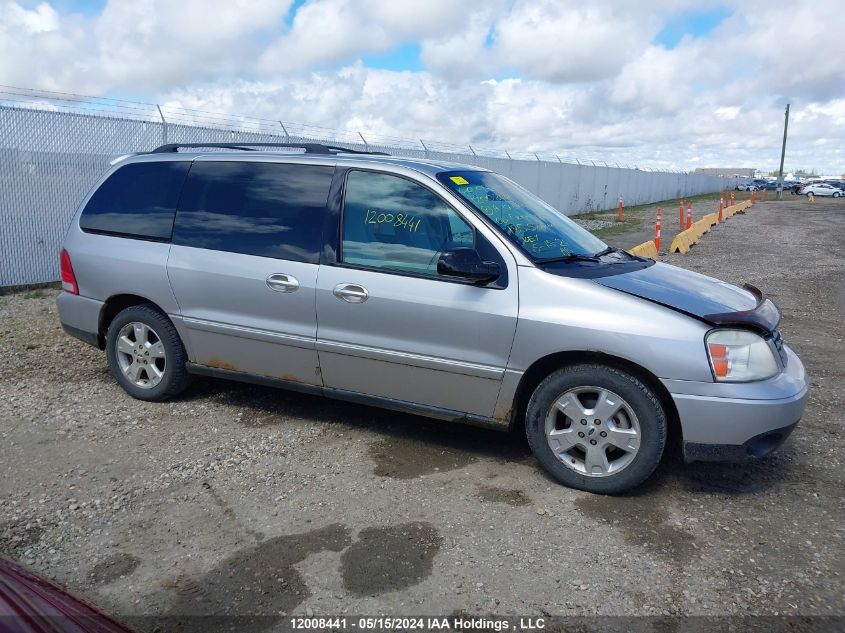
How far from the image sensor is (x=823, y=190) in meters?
60.8

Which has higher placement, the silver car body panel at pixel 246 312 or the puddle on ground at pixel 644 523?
the silver car body panel at pixel 246 312

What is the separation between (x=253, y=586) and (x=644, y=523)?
78.9 inches

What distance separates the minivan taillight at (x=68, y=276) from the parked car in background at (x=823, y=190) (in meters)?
65.9

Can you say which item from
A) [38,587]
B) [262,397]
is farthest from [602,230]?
[38,587]

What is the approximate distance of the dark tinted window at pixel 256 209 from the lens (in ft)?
15.7

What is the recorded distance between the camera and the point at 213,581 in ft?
10.6

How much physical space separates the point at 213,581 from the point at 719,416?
261cm

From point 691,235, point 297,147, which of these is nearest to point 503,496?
point 297,147

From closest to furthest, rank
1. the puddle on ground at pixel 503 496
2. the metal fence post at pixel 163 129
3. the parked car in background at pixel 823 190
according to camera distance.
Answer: the puddle on ground at pixel 503 496 < the metal fence post at pixel 163 129 < the parked car in background at pixel 823 190

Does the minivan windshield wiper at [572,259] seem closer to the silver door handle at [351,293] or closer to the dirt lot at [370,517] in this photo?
the silver door handle at [351,293]

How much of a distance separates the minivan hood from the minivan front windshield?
408 millimetres

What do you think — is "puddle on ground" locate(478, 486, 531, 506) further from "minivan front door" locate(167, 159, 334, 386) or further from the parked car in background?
the parked car in background

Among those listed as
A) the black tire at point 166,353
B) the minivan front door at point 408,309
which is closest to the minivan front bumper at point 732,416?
the minivan front door at point 408,309

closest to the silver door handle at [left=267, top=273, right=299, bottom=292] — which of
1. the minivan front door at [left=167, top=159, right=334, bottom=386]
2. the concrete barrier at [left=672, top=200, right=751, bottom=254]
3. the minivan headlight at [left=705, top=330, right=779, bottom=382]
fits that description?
the minivan front door at [left=167, top=159, right=334, bottom=386]
